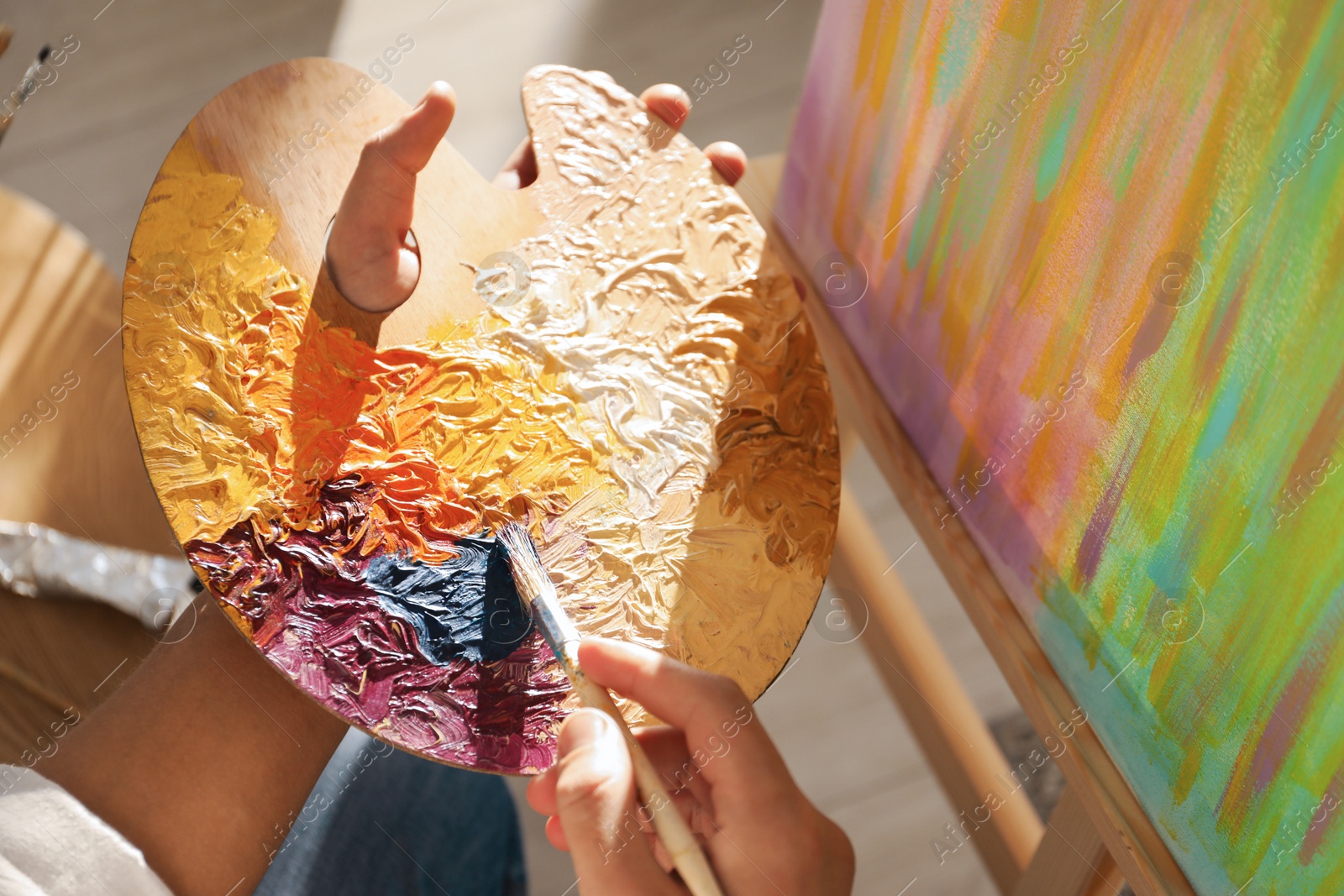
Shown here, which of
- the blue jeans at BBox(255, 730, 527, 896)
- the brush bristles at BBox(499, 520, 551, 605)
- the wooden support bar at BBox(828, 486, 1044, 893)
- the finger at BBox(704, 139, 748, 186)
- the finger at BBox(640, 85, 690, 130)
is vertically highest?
the finger at BBox(640, 85, 690, 130)

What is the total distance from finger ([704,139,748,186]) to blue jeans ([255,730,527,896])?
0.56 meters

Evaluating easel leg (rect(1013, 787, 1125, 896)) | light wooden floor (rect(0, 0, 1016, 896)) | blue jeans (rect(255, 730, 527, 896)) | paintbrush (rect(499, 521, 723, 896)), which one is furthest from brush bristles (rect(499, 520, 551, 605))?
light wooden floor (rect(0, 0, 1016, 896))

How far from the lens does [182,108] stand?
4.75 feet

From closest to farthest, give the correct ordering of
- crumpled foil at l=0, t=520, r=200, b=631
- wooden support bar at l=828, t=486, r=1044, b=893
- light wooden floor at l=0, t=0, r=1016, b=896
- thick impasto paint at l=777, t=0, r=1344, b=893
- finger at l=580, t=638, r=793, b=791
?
thick impasto paint at l=777, t=0, r=1344, b=893
finger at l=580, t=638, r=793, b=791
crumpled foil at l=0, t=520, r=200, b=631
wooden support bar at l=828, t=486, r=1044, b=893
light wooden floor at l=0, t=0, r=1016, b=896

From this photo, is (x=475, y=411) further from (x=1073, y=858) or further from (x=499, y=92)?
(x=499, y=92)

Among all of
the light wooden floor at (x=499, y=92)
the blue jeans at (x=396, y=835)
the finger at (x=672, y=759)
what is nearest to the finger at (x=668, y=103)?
the finger at (x=672, y=759)

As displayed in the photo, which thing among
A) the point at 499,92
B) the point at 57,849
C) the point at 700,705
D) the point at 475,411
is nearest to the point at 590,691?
the point at 700,705

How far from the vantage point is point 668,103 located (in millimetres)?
713

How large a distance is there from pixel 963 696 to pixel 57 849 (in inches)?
29.5

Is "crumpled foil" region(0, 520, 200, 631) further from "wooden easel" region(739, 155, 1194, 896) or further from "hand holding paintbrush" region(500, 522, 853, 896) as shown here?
"wooden easel" region(739, 155, 1194, 896)

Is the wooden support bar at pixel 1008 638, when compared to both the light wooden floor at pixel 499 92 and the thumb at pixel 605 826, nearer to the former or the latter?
the thumb at pixel 605 826

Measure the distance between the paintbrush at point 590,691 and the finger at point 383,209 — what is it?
0.19 metres

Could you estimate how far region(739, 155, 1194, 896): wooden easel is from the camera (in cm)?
57

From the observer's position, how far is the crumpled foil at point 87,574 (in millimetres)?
675
